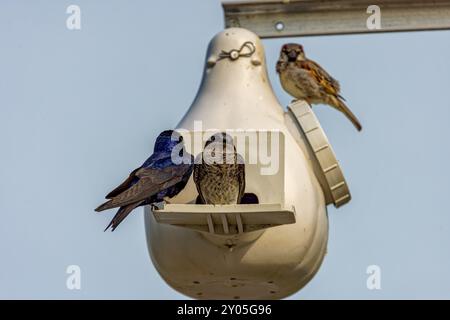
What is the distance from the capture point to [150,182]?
23.1 feet

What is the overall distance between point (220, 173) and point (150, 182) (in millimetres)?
266

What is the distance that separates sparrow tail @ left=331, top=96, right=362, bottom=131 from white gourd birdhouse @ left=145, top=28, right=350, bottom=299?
118 centimetres

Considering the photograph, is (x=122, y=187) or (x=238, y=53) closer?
(x=122, y=187)

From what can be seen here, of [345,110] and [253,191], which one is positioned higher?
[345,110]

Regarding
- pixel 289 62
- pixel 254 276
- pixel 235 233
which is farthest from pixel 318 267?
pixel 289 62

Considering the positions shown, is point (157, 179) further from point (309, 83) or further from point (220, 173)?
point (309, 83)

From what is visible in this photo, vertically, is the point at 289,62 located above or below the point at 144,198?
above

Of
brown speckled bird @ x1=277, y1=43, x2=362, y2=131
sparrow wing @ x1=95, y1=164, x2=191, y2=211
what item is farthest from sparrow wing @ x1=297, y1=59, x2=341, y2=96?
sparrow wing @ x1=95, y1=164, x2=191, y2=211

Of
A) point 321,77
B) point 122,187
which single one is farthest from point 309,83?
point 122,187

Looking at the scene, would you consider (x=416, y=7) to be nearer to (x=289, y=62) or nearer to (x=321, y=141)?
(x=321, y=141)

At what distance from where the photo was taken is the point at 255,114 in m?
7.79

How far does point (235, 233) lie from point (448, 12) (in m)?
1.66

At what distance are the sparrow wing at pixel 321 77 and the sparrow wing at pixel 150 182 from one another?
2132 millimetres

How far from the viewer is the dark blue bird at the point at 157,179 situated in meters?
6.83
